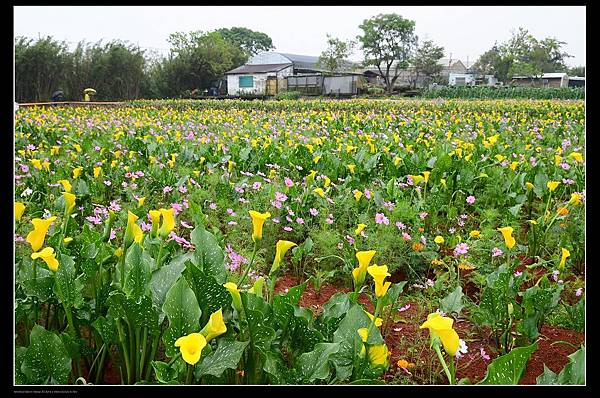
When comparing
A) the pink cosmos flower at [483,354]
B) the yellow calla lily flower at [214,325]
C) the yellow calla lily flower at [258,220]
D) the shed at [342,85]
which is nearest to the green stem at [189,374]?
the yellow calla lily flower at [214,325]

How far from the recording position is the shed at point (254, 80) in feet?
19.6

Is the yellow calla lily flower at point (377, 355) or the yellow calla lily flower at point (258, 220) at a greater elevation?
the yellow calla lily flower at point (258, 220)

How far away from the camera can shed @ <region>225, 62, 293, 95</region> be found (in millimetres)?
5988

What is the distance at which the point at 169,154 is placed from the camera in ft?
15.4

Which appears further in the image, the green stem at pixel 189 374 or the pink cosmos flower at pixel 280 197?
the pink cosmos flower at pixel 280 197

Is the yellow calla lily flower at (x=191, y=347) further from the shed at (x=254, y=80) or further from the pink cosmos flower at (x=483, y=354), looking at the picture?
the shed at (x=254, y=80)

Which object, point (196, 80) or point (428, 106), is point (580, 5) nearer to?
point (196, 80)

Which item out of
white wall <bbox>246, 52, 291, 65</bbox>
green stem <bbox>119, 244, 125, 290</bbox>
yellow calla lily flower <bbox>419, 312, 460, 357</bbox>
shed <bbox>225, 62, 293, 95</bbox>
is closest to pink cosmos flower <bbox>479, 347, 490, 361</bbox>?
yellow calla lily flower <bbox>419, 312, 460, 357</bbox>

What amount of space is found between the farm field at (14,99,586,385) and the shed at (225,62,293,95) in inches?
37.7

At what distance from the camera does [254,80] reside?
7629 millimetres

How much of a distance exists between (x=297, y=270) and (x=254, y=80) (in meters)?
5.46

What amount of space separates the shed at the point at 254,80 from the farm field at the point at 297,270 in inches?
37.7

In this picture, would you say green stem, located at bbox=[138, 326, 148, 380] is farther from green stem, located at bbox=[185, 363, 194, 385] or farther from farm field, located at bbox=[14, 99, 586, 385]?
green stem, located at bbox=[185, 363, 194, 385]
